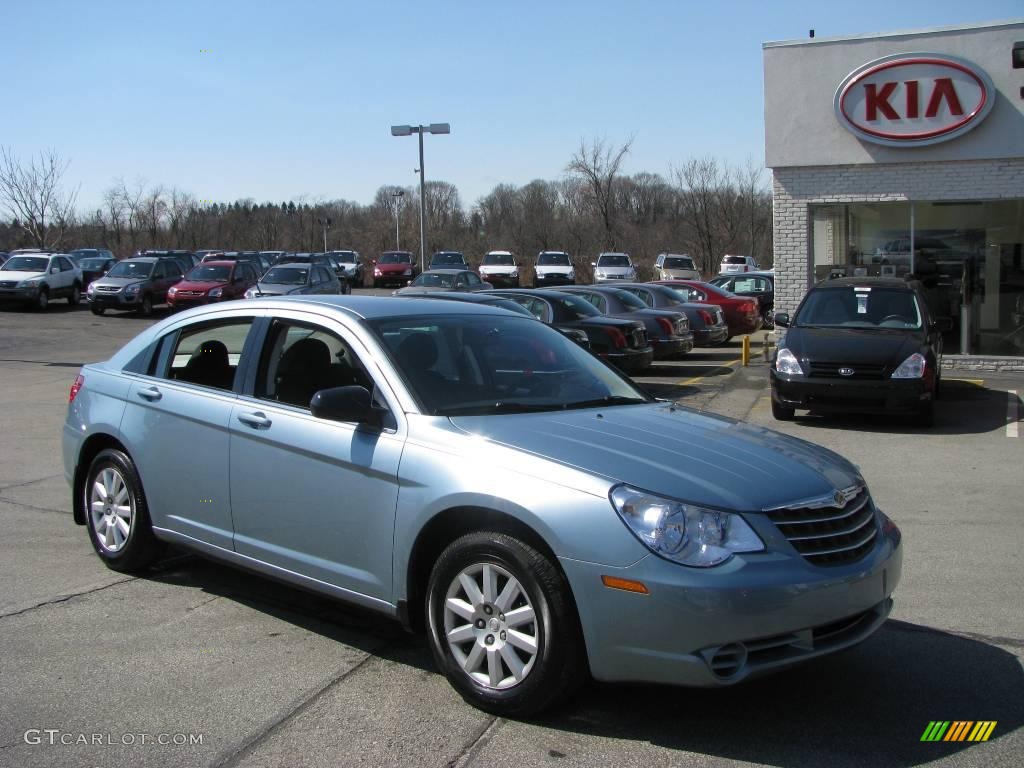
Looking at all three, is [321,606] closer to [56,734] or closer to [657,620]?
[56,734]

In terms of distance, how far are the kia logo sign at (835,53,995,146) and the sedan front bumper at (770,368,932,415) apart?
7790 mm

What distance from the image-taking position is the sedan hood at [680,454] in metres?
3.91

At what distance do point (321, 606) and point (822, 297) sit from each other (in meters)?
9.83

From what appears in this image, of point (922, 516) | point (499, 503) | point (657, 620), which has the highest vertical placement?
point (499, 503)

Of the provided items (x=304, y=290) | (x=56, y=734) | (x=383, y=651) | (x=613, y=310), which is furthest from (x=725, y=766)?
(x=304, y=290)

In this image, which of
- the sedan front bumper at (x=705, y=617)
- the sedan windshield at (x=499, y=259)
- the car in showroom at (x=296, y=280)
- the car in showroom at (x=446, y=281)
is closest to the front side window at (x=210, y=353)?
the sedan front bumper at (x=705, y=617)

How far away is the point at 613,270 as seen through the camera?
44.1 meters

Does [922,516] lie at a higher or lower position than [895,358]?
lower

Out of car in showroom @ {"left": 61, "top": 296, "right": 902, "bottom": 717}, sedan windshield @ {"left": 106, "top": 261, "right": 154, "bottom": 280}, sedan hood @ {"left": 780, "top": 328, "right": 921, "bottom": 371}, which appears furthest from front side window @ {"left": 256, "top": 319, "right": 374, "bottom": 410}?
sedan windshield @ {"left": 106, "top": 261, "right": 154, "bottom": 280}

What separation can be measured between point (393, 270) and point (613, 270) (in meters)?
12.8

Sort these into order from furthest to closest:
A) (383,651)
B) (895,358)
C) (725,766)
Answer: (895,358) < (383,651) < (725,766)

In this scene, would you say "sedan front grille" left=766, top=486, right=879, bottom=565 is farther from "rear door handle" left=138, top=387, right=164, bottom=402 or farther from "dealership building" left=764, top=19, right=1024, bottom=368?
"dealership building" left=764, top=19, right=1024, bottom=368

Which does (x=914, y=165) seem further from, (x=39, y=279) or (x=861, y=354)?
(x=39, y=279)

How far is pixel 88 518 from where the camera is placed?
6301 mm
